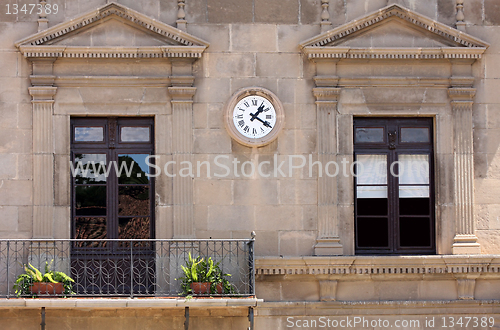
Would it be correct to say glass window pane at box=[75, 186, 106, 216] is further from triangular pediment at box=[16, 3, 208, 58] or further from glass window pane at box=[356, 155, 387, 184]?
glass window pane at box=[356, 155, 387, 184]

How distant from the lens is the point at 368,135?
43.0 feet

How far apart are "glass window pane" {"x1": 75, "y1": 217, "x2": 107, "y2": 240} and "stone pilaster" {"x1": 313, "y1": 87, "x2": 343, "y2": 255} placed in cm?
388

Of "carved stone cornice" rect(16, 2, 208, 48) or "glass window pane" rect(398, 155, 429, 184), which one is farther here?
"glass window pane" rect(398, 155, 429, 184)

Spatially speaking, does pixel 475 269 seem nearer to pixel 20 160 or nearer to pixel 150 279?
pixel 150 279

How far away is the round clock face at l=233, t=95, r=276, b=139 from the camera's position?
12766 mm

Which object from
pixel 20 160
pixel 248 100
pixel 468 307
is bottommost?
pixel 468 307

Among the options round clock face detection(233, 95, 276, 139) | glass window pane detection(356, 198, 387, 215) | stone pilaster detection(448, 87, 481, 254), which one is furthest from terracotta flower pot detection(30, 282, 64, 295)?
stone pilaster detection(448, 87, 481, 254)

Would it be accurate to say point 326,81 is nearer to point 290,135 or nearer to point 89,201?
point 290,135

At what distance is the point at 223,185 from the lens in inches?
502

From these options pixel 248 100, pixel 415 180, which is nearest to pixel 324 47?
pixel 248 100

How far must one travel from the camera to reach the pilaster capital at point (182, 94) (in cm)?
1268

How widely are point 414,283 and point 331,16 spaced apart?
5121 mm

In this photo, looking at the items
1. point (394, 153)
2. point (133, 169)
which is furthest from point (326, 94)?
point (133, 169)

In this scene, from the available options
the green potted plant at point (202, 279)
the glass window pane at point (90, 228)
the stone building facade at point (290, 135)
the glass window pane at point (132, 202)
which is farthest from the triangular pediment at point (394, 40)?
the glass window pane at point (90, 228)
